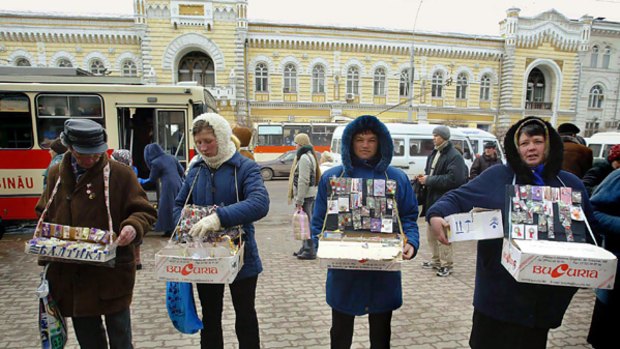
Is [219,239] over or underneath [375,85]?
underneath

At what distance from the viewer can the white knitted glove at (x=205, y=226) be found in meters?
2.34

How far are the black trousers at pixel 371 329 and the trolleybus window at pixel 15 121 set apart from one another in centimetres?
829

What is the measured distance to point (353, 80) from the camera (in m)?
31.9

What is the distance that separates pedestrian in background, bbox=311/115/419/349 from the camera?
2.46 meters

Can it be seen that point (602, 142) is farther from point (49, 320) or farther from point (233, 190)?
point (49, 320)

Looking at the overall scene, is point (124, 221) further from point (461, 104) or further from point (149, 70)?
point (461, 104)

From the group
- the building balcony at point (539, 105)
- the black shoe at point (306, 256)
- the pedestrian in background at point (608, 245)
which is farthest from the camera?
the building balcony at point (539, 105)

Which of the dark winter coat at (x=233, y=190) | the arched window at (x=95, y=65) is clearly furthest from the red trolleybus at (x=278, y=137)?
the dark winter coat at (x=233, y=190)

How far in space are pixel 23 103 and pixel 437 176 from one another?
8555mm

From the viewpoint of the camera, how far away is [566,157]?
17.1 feet

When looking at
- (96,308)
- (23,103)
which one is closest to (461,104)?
(23,103)

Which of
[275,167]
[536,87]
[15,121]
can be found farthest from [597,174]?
[536,87]

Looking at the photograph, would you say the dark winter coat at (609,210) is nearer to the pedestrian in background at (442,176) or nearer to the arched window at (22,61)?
the pedestrian in background at (442,176)

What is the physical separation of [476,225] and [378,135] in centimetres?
93
